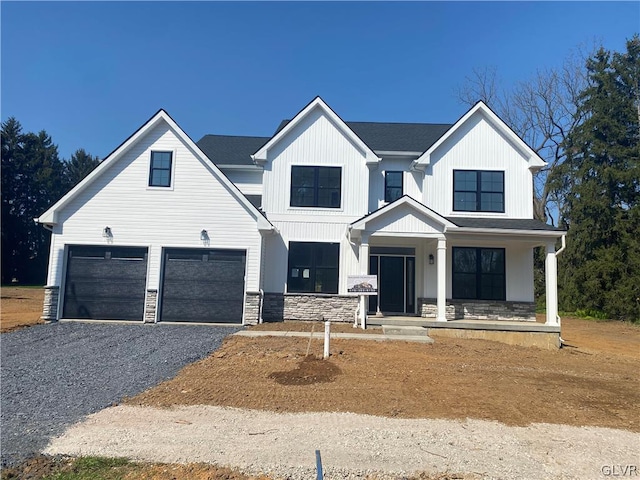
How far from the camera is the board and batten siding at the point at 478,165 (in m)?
14.4

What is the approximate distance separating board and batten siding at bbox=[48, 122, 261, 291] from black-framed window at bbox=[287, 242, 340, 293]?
1443 mm

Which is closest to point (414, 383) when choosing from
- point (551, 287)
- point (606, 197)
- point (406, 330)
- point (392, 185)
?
point (406, 330)

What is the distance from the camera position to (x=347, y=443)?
433 centimetres

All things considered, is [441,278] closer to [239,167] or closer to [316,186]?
[316,186]

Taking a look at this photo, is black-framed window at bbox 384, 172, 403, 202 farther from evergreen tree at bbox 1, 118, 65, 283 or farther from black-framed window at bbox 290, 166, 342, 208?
evergreen tree at bbox 1, 118, 65, 283

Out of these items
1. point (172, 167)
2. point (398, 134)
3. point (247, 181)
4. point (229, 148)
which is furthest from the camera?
point (229, 148)

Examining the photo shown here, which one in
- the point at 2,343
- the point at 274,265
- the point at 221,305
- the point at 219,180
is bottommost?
the point at 2,343

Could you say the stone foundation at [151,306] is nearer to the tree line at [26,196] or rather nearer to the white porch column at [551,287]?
the white porch column at [551,287]

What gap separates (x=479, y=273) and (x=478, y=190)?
3.01m

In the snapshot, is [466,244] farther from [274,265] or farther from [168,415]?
[168,415]

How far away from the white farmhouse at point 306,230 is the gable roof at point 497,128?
2.1 inches

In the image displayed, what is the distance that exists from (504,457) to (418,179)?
11840mm

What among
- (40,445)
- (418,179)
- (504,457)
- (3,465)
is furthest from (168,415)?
(418,179)

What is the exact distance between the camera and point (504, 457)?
414 centimetres
